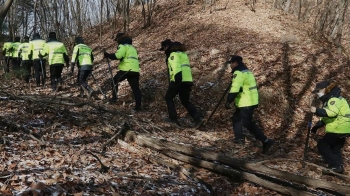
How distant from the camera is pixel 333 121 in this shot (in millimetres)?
6309

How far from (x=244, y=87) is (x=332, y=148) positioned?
2.17m

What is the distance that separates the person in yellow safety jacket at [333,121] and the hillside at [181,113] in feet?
1.31

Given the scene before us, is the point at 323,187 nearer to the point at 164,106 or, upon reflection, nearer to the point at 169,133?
the point at 169,133

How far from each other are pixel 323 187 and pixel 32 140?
4601 millimetres

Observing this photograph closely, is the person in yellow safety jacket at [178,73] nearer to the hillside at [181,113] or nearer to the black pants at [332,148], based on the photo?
the hillside at [181,113]

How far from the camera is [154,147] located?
5762mm

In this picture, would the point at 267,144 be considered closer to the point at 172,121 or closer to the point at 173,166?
the point at 172,121

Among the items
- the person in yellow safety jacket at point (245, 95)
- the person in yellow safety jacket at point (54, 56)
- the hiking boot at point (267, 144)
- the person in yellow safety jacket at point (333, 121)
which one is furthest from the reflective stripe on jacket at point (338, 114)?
the person in yellow safety jacket at point (54, 56)

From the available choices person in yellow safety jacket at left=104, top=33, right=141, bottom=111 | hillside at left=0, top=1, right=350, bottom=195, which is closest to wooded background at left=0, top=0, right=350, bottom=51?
hillside at left=0, top=1, right=350, bottom=195

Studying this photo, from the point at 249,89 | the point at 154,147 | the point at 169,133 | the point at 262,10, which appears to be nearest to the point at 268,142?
the point at 249,89

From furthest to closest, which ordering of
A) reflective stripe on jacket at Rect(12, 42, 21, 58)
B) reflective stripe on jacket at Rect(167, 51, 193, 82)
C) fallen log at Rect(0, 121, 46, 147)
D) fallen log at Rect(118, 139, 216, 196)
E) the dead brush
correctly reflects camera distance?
1. reflective stripe on jacket at Rect(12, 42, 21, 58)
2. the dead brush
3. reflective stripe on jacket at Rect(167, 51, 193, 82)
4. fallen log at Rect(0, 121, 46, 147)
5. fallen log at Rect(118, 139, 216, 196)

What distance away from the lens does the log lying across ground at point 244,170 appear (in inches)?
180

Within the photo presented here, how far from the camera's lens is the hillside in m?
4.50

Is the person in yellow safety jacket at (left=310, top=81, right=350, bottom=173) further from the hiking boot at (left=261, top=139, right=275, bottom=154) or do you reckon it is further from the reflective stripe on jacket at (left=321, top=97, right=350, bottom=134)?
the hiking boot at (left=261, top=139, right=275, bottom=154)
